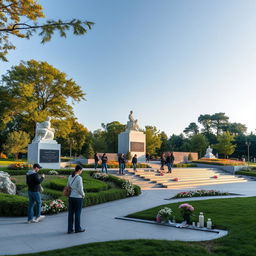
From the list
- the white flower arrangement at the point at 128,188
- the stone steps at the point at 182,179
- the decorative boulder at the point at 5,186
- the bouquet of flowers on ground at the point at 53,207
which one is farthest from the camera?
the stone steps at the point at 182,179

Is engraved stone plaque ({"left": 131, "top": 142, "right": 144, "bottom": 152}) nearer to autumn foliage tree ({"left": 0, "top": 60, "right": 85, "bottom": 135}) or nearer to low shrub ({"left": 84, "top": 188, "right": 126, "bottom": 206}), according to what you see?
autumn foliage tree ({"left": 0, "top": 60, "right": 85, "bottom": 135})

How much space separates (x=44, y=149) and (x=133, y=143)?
38.0ft

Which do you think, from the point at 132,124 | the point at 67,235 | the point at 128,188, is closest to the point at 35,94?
the point at 132,124

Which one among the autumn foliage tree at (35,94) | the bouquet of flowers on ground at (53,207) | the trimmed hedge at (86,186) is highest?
the autumn foliage tree at (35,94)

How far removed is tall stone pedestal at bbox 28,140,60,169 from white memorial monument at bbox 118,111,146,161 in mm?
9958

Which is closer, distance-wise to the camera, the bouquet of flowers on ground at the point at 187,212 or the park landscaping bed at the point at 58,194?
the bouquet of flowers on ground at the point at 187,212

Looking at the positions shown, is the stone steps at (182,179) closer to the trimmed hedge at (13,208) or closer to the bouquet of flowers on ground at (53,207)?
the bouquet of flowers on ground at (53,207)

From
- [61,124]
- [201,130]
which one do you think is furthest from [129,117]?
[201,130]

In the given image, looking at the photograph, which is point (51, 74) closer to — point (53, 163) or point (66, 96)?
point (66, 96)

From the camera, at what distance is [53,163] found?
2066cm

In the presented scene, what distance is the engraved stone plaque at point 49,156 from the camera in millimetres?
19969

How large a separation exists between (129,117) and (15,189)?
20.0 meters

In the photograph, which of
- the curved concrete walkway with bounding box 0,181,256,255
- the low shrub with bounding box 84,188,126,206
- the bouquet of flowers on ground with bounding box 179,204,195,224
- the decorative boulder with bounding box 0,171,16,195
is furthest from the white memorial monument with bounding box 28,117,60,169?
the bouquet of flowers on ground with bounding box 179,204,195,224

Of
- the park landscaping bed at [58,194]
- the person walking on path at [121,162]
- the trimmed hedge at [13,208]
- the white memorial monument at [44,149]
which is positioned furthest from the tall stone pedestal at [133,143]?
the trimmed hedge at [13,208]
